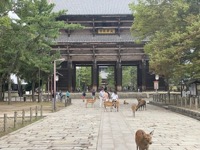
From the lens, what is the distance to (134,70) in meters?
91.9

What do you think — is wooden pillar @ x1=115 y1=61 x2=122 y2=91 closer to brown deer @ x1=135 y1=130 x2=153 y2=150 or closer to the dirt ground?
the dirt ground

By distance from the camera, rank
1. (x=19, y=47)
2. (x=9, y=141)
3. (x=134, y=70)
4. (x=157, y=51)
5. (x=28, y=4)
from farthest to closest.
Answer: (x=134, y=70) → (x=19, y=47) → (x=157, y=51) → (x=28, y=4) → (x=9, y=141)

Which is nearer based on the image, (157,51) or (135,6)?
(157,51)

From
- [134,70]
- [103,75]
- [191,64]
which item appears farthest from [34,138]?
[103,75]

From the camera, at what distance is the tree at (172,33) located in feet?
91.7

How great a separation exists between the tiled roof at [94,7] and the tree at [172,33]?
2610 centimetres

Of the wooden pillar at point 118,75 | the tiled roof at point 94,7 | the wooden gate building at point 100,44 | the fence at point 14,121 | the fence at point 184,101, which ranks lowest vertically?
the fence at point 14,121

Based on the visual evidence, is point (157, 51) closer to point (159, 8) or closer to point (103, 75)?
point (159, 8)

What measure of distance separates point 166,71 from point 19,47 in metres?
13.4

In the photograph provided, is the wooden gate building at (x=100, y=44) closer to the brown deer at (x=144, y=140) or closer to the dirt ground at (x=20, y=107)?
the dirt ground at (x=20, y=107)

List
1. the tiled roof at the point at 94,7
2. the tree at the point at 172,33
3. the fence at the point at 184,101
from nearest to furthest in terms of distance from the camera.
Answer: the fence at the point at 184,101 → the tree at the point at 172,33 → the tiled roof at the point at 94,7

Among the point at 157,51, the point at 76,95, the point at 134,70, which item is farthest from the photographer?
the point at 134,70

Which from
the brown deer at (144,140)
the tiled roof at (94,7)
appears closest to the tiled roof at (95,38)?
the tiled roof at (94,7)

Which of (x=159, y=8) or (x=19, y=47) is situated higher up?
(x=159, y=8)
